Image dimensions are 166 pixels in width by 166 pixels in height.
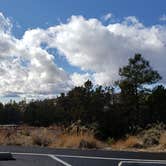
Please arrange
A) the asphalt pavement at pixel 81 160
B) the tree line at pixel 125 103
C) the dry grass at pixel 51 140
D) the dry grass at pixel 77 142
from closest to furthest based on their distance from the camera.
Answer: the asphalt pavement at pixel 81 160, the dry grass at pixel 77 142, the dry grass at pixel 51 140, the tree line at pixel 125 103

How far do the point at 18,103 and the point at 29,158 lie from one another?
78.9 m

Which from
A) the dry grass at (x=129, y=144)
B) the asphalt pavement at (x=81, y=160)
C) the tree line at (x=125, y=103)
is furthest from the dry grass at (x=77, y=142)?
the tree line at (x=125, y=103)

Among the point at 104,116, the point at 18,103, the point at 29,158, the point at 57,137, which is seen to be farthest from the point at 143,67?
the point at 18,103

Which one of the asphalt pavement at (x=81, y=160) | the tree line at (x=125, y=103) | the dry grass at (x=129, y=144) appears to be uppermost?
the tree line at (x=125, y=103)

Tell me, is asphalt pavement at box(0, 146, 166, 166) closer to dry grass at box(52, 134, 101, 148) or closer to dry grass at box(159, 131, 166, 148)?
Result: dry grass at box(159, 131, 166, 148)

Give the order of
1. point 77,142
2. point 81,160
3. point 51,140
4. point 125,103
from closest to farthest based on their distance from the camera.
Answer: point 81,160, point 77,142, point 51,140, point 125,103

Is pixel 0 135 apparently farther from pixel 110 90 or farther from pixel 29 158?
pixel 110 90

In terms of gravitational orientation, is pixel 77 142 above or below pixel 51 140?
below

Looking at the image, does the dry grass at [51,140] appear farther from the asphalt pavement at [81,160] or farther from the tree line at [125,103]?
the tree line at [125,103]


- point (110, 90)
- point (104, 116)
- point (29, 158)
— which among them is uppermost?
point (110, 90)

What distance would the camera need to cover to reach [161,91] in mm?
44250

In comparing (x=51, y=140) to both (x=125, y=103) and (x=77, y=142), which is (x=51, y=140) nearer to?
(x=77, y=142)

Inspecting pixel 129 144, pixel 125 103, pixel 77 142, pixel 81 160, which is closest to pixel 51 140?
pixel 77 142

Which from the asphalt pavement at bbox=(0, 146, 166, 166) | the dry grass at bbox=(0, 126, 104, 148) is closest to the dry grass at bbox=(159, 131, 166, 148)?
the dry grass at bbox=(0, 126, 104, 148)
